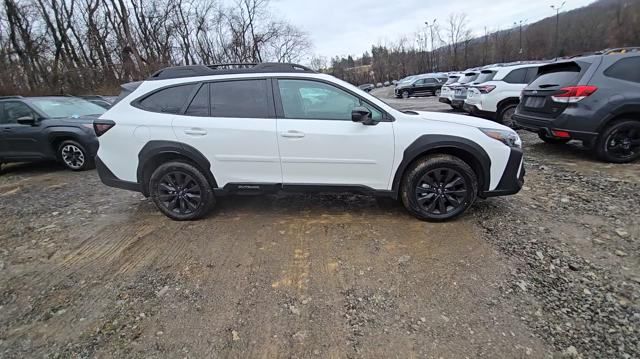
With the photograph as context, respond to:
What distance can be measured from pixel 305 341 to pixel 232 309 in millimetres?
636

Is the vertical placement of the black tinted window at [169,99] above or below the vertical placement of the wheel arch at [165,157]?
above

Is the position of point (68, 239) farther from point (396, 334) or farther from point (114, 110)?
point (396, 334)

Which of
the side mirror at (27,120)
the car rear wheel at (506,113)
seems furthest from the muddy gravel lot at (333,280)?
the car rear wheel at (506,113)

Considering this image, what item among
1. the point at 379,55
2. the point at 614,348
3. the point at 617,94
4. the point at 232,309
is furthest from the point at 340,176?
the point at 379,55

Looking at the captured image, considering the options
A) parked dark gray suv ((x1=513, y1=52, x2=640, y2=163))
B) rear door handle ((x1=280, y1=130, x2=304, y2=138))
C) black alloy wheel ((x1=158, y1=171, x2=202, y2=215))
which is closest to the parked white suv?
parked dark gray suv ((x1=513, y1=52, x2=640, y2=163))

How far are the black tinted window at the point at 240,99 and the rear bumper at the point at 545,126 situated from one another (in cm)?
452

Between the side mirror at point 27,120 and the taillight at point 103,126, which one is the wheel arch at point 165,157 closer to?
the taillight at point 103,126

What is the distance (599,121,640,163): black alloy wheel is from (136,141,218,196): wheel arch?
18.6 ft

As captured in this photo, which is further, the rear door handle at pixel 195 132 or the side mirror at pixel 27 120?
the side mirror at pixel 27 120

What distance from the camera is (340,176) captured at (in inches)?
136

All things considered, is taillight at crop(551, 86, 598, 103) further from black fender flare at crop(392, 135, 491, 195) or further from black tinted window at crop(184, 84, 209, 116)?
black tinted window at crop(184, 84, 209, 116)

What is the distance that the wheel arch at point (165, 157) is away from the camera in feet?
11.6

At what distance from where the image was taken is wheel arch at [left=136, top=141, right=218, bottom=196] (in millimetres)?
3531

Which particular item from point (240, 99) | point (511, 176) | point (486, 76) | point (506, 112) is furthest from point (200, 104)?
point (486, 76)
